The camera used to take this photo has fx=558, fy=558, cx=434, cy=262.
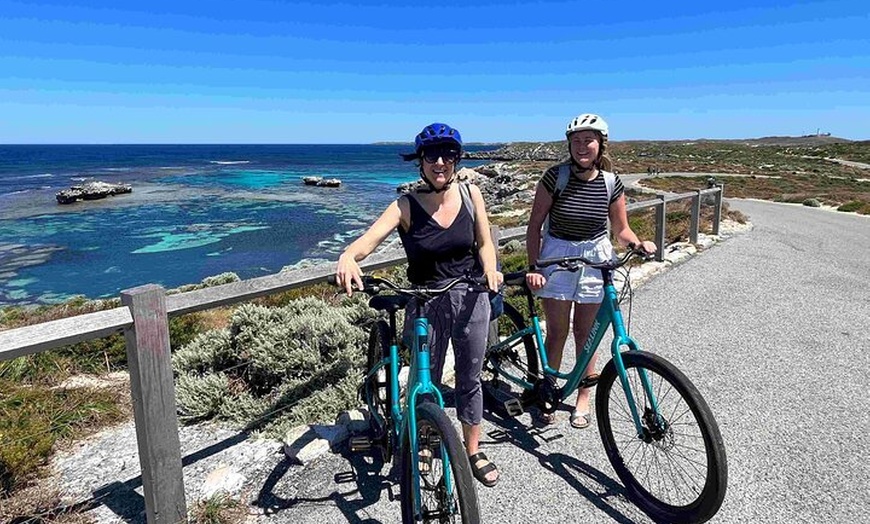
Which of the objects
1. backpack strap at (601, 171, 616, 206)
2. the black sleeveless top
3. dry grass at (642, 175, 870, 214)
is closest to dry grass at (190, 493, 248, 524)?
the black sleeveless top

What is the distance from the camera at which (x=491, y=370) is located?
416 cm

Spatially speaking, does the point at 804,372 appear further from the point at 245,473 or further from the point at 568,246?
the point at 245,473

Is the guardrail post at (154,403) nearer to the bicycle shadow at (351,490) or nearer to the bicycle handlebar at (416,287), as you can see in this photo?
the bicycle shadow at (351,490)

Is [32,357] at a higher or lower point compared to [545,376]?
lower

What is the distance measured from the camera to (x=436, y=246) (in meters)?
2.76

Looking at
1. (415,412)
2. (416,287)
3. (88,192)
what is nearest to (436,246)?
(416,287)

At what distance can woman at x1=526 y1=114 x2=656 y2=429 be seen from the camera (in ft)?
10.9

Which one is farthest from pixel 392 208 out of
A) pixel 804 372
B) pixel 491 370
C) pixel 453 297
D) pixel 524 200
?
pixel 524 200

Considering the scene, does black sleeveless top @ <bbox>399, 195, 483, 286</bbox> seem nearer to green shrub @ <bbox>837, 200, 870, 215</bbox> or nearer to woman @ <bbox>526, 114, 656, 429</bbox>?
woman @ <bbox>526, 114, 656, 429</bbox>

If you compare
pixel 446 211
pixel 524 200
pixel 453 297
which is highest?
pixel 446 211

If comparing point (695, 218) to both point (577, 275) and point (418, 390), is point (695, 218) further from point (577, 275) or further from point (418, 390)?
point (418, 390)

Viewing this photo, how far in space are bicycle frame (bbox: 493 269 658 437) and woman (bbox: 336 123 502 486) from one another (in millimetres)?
712

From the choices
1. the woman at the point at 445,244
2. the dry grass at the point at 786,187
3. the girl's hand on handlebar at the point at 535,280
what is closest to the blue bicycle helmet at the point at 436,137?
the woman at the point at 445,244

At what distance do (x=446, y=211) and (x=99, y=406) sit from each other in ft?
10.5
